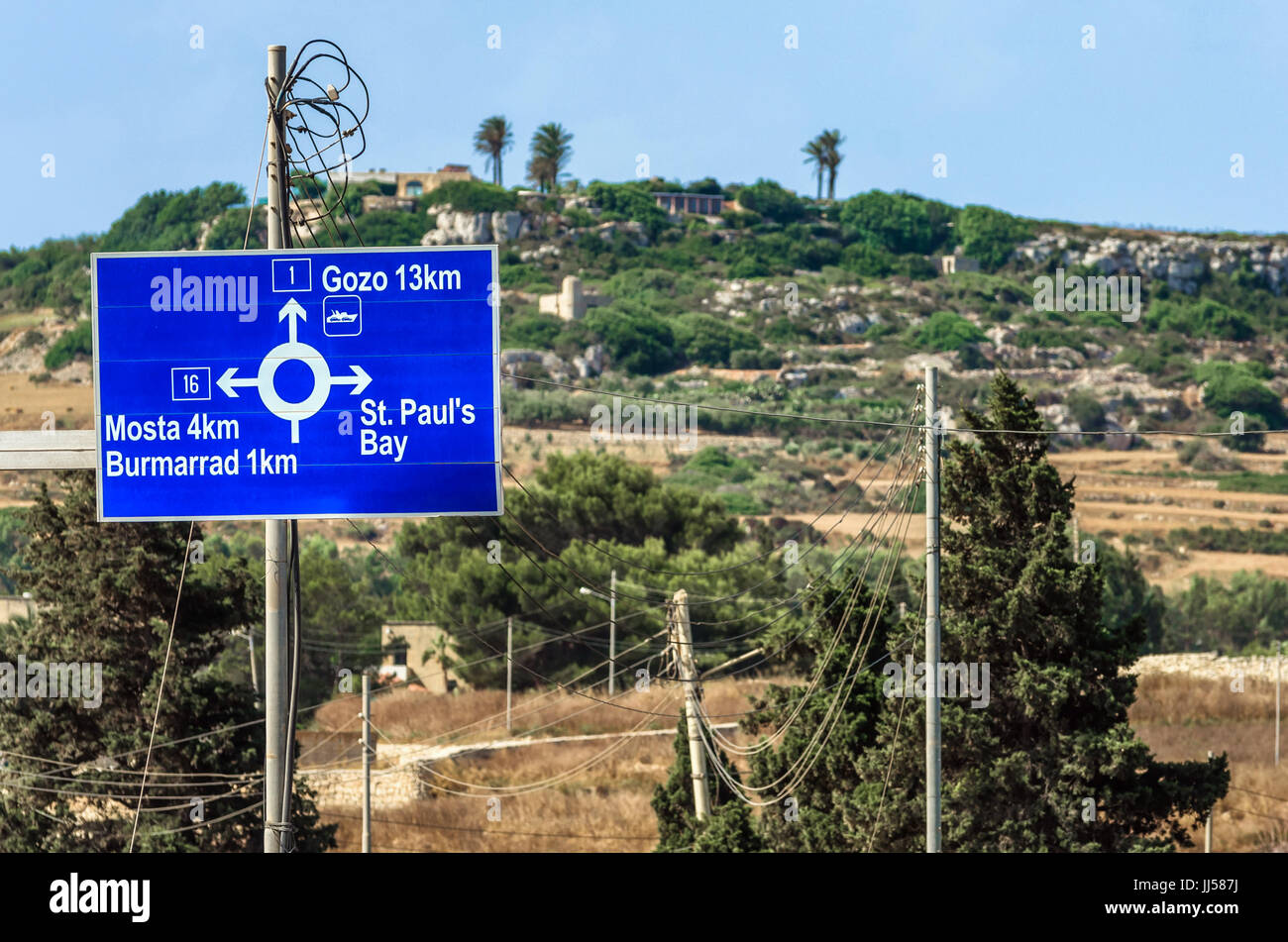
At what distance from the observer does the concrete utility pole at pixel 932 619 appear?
16.5 meters

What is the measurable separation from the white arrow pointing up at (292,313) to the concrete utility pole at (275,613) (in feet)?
1.29

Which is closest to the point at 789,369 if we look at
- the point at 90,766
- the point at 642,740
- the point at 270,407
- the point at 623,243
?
the point at 623,243

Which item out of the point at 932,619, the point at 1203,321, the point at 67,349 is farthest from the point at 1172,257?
the point at 932,619

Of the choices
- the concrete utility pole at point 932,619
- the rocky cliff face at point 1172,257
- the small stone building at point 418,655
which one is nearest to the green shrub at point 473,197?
the rocky cliff face at point 1172,257

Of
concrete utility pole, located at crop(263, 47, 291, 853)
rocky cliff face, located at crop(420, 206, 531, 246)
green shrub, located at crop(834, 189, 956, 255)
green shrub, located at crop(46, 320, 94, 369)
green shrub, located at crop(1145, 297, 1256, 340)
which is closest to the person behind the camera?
concrete utility pole, located at crop(263, 47, 291, 853)

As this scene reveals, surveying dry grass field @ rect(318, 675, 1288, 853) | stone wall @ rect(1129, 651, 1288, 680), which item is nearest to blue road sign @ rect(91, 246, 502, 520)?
dry grass field @ rect(318, 675, 1288, 853)

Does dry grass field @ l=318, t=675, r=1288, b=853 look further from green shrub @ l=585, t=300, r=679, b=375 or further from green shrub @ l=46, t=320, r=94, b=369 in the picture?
green shrub @ l=46, t=320, r=94, b=369

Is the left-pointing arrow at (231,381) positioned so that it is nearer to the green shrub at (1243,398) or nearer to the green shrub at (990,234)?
the green shrub at (1243,398)

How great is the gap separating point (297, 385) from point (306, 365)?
15 cm

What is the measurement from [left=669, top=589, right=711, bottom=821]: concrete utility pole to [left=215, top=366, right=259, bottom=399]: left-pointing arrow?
500 inches

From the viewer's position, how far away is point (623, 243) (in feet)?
488

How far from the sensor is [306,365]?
401 inches

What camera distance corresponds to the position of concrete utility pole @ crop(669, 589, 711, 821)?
22.4 metres
